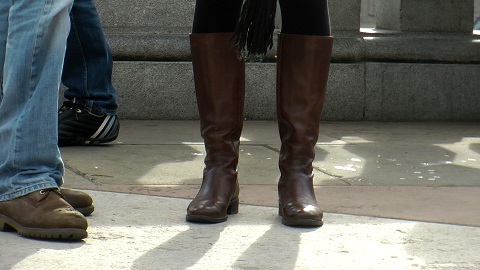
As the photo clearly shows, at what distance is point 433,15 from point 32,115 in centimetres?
326

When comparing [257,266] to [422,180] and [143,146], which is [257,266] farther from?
[143,146]

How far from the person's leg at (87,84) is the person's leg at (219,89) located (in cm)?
113

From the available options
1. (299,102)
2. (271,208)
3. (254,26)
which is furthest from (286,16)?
(271,208)

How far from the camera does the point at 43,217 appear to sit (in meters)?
2.39

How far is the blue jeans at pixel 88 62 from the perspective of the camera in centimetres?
382

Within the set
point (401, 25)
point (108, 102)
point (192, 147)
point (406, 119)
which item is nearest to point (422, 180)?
point (192, 147)

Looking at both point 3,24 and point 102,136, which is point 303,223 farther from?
point 102,136

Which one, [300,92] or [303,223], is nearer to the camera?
[303,223]

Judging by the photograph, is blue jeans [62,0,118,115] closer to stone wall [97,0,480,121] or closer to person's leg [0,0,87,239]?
stone wall [97,0,480,121]

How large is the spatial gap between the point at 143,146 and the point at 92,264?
1.82m

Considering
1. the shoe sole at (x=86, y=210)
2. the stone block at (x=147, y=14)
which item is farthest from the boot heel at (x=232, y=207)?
the stone block at (x=147, y=14)

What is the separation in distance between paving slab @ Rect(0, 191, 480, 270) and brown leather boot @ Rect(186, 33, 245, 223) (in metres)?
0.11

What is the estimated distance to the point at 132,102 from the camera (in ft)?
15.5

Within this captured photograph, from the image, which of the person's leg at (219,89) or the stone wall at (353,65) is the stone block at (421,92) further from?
the person's leg at (219,89)
